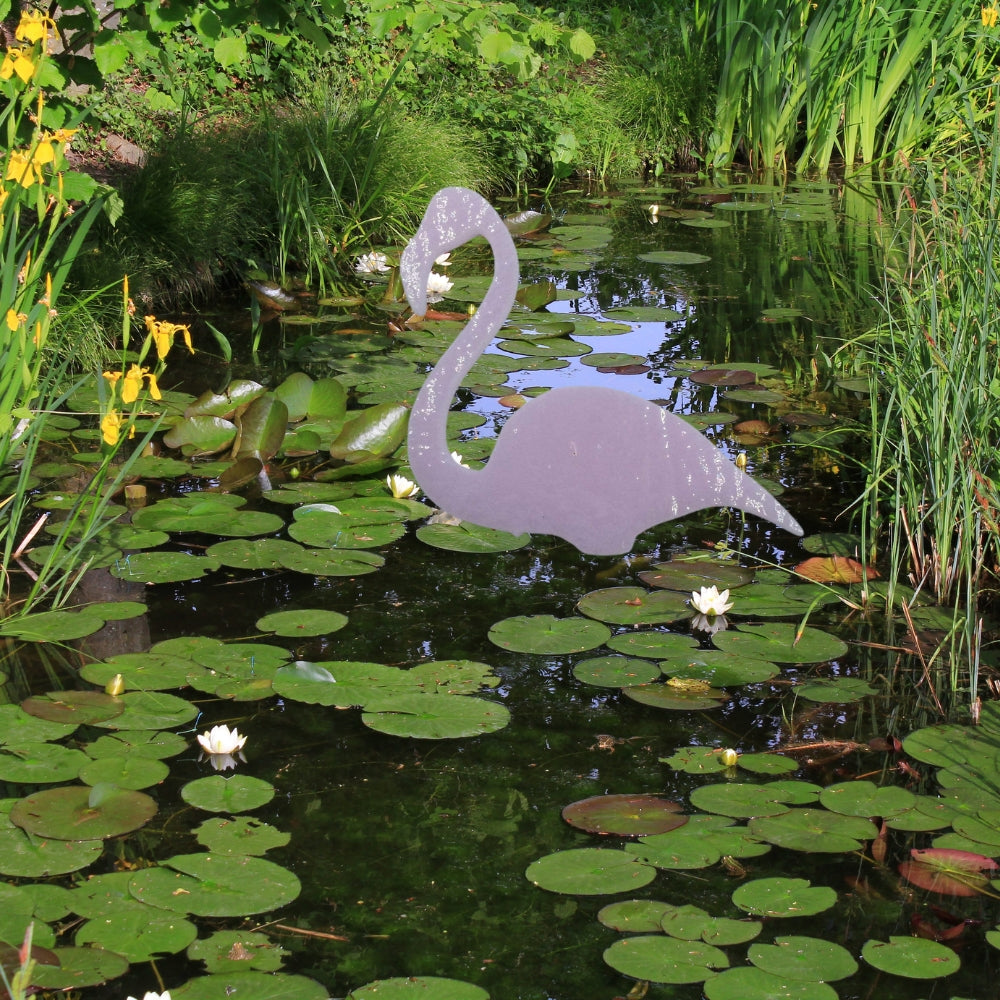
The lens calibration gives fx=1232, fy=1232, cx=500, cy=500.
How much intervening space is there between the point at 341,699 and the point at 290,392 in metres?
1.76

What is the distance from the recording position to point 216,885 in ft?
6.45

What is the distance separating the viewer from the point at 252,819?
2.17 meters

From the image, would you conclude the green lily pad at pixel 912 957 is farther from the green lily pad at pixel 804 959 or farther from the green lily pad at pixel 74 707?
the green lily pad at pixel 74 707

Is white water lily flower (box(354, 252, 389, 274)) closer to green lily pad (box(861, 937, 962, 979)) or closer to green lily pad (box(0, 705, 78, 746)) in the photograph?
green lily pad (box(0, 705, 78, 746))

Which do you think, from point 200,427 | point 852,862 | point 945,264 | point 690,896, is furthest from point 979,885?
point 200,427

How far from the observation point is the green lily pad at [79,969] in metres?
1.73

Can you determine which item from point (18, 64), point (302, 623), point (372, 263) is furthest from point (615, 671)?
point (372, 263)

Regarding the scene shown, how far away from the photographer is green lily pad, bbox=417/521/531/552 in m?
3.23

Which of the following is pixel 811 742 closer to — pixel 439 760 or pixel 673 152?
pixel 439 760

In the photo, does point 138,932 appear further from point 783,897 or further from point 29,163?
point 29,163

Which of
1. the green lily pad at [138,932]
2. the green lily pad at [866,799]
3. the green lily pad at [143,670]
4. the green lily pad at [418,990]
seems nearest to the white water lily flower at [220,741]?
the green lily pad at [143,670]

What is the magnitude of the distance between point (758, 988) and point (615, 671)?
0.97 meters

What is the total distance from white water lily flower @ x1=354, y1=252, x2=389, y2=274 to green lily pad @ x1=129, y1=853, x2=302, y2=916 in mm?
3707

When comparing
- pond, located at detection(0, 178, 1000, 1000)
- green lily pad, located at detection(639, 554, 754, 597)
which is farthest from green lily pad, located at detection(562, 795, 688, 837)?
green lily pad, located at detection(639, 554, 754, 597)
